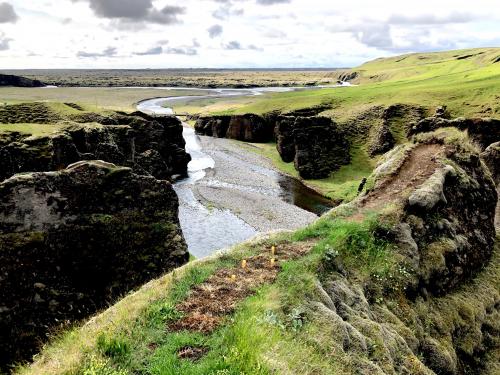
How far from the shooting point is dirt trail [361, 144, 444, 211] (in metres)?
31.5

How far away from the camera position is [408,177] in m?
34.1

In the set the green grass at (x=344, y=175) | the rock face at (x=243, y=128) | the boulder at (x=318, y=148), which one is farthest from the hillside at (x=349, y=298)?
the rock face at (x=243, y=128)

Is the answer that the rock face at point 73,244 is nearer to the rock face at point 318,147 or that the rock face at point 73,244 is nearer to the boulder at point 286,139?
the rock face at point 318,147

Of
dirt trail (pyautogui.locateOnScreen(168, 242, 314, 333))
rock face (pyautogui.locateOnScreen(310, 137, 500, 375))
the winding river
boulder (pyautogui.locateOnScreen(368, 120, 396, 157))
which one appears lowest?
A: the winding river

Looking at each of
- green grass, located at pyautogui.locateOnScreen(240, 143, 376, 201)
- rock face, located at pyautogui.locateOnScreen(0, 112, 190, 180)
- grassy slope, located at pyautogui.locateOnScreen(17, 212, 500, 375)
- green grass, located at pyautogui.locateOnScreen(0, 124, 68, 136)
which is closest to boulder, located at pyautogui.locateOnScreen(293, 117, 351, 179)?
green grass, located at pyautogui.locateOnScreen(240, 143, 376, 201)

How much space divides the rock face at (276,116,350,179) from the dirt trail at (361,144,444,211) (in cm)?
4924

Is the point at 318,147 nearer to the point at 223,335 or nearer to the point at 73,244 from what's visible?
the point at 73,244

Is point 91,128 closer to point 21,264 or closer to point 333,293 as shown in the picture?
point 21,264

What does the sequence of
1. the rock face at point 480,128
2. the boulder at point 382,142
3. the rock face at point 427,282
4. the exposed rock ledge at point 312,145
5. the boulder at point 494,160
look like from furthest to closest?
the boulder at point 382,142, the exposed rock ledge at point 312,145, the rock face at point 480,128, the boulder at point 494,160, the rock face at point 427,282

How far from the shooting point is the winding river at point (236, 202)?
191 feet

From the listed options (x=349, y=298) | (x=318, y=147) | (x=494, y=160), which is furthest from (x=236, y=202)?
(x=349, y=298)

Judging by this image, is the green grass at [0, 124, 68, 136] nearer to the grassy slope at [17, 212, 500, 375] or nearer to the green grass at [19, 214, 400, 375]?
the grassy slope at [17, 212, 500, 375]

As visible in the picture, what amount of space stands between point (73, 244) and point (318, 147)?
71716 mm

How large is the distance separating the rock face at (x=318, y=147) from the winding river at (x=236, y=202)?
4.43 m
